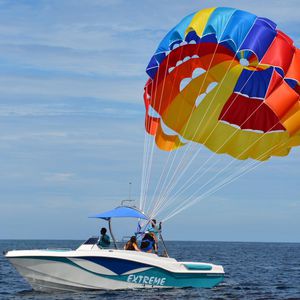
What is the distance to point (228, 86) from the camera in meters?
24.9

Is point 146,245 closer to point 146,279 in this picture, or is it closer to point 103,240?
point 146,279

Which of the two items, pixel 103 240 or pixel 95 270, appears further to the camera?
pixel 103 240

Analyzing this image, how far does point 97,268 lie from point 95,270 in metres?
0.08

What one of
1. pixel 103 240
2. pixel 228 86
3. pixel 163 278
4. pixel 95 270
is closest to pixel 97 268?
pixel 95 270

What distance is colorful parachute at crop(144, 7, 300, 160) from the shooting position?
897 inches

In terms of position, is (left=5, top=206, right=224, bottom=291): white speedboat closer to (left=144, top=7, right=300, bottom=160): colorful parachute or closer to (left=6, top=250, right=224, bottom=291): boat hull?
(left=6, top=250, right=224, bottom=291): boat hull

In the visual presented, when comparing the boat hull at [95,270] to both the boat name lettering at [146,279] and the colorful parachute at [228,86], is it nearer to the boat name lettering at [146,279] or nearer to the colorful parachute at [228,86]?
the boat name lettering at [146,279]

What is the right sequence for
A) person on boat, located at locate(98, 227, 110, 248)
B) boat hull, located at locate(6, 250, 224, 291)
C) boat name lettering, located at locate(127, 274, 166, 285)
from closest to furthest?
1. boat hull, located at locate(6, 250, 224, 291)
2. boat name lettering, located at locate(127, 274, 166, 285)
3. person on boat, located at locate(98, 227, 110, 248)

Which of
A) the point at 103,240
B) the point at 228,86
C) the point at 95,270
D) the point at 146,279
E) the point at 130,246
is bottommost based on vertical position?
the point at 146,279

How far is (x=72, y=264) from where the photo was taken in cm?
2175

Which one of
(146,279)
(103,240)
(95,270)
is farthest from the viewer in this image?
(103,240)

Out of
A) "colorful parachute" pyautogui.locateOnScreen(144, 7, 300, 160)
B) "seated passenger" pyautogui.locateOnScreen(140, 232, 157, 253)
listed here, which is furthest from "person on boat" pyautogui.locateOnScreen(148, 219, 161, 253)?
"colorful parachute" pyautogui.locateOnScreen(144, 7, 300, 160)

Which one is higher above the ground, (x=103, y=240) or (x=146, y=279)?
(x=103, y=240)

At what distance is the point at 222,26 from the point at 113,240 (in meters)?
7.27
